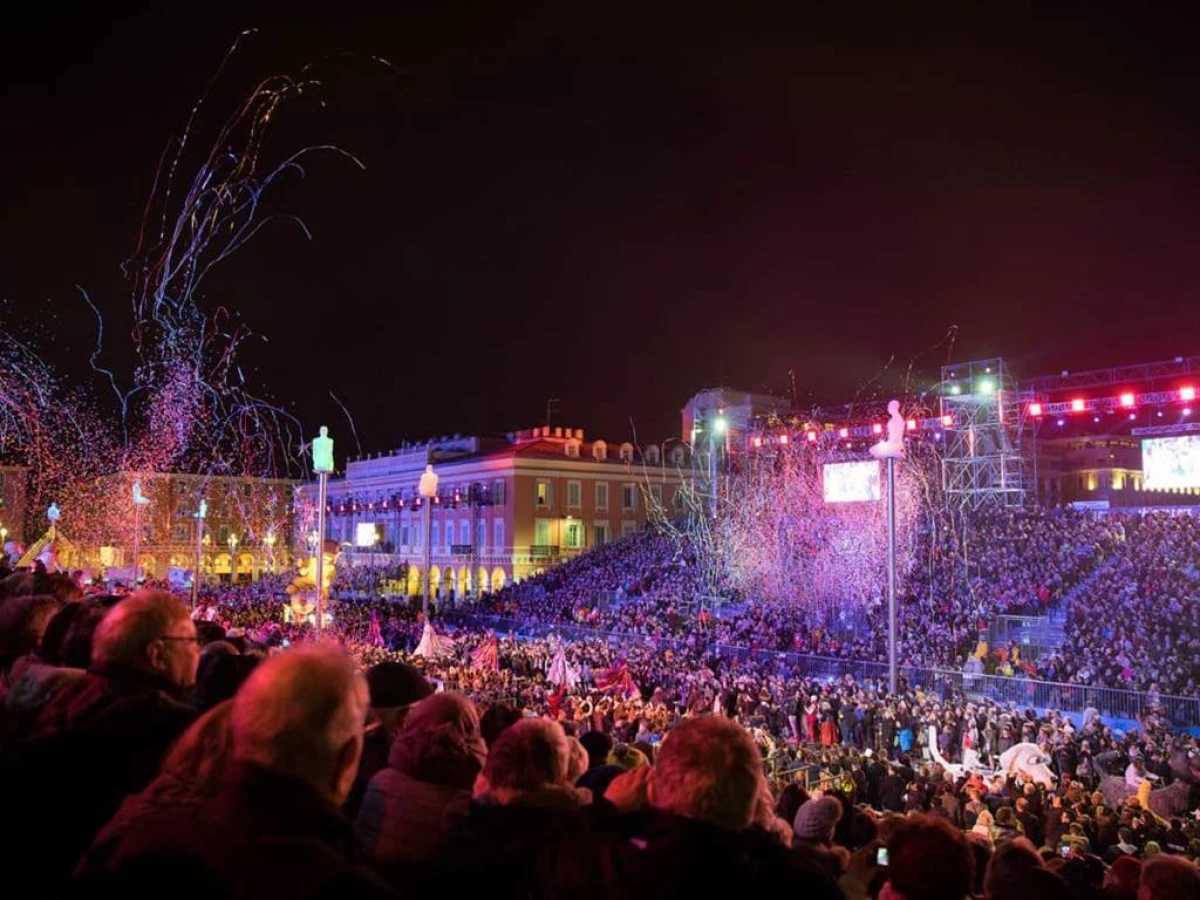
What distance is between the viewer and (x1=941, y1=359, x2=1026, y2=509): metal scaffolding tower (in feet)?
110

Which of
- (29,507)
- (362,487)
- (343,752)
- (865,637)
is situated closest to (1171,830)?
(343,752)

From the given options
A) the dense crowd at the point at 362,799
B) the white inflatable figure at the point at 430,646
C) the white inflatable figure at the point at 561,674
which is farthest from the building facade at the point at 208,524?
the dense crowd at the point at 362,799

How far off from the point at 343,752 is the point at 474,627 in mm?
35150

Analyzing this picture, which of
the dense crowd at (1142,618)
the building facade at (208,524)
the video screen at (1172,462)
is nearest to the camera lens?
the dense crowd at (1142,618)

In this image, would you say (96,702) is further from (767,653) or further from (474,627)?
(474,627)

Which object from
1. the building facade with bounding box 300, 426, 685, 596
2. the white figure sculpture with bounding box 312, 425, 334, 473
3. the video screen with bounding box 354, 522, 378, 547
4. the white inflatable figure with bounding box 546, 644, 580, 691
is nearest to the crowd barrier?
the white inflatable figure with bounding box 546, 644, 580, 691

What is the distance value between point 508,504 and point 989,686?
40.9 m

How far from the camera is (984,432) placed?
3469cm

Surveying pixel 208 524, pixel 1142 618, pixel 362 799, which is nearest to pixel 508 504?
pixel 208 524

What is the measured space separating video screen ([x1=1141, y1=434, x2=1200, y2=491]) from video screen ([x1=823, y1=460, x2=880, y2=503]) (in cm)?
1039

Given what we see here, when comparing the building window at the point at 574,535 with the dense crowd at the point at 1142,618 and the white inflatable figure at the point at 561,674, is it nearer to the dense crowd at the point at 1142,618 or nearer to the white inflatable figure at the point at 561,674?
the dense crowd at the point at 1142,618

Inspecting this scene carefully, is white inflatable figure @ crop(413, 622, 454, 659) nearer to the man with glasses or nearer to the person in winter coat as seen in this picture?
the person in winter coat

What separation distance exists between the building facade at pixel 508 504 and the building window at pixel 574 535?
0.06m

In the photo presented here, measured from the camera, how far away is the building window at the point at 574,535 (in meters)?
60.5
